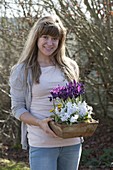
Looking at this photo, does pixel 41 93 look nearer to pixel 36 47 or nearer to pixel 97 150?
pixel 36 47

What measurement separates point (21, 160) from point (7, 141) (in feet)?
3.20

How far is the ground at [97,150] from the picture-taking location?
6.59m

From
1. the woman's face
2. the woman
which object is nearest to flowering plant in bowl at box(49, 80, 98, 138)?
the woman

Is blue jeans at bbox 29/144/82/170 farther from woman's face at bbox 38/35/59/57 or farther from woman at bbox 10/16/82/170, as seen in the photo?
woman's face at bbox 38/35/59/57

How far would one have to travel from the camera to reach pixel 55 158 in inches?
125

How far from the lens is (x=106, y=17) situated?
253 inches

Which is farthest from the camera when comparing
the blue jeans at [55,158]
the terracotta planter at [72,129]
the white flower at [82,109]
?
the blue jeans at [55,158]

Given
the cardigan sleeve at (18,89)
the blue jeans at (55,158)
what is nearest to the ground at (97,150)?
the blue jeans at (55,158)

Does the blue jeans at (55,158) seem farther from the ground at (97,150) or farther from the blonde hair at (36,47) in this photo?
the ground at (97,150)

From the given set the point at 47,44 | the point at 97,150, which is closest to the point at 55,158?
the point at 47,44

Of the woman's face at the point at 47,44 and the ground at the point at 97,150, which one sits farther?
the ground at the point at 97,150

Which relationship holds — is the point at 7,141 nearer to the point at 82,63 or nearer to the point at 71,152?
the point at 82,63

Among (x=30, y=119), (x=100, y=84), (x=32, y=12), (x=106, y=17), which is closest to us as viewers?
(x=30, y=119)

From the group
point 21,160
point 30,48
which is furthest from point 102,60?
point 30,48
